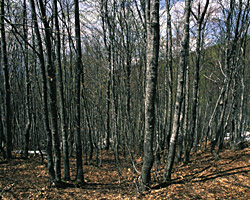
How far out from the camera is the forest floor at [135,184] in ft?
15.5

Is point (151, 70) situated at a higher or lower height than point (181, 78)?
higher

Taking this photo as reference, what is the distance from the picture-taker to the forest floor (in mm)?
4723

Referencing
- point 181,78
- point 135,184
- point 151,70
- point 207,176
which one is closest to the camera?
point 151,70

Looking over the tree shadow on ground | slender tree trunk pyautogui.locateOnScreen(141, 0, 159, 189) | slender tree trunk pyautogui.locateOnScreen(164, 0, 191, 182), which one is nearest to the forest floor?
the tree shadow on ground

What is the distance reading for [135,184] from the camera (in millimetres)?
4957

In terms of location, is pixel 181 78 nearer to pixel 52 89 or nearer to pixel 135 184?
pixel 135 184

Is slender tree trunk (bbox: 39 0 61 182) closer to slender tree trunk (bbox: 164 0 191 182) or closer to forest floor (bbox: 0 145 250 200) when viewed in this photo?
forest floor (bbox: 0 145 250 200)

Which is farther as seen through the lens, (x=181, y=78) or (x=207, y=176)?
(x=207, y=176)

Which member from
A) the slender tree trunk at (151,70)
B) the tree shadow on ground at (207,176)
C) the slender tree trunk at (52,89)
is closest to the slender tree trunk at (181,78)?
the tree shadow on ground at (207,176)

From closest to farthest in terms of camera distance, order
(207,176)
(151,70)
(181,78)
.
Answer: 1. (151,70)
2. (181,78)
3. (207,176)

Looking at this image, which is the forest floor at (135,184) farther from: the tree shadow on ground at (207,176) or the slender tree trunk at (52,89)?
the slender tree trunk at (52,89)

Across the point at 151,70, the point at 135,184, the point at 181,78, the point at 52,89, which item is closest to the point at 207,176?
the point at 135,184

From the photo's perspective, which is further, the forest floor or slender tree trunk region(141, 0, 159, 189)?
the forest floor

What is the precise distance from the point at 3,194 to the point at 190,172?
19.7 ft
